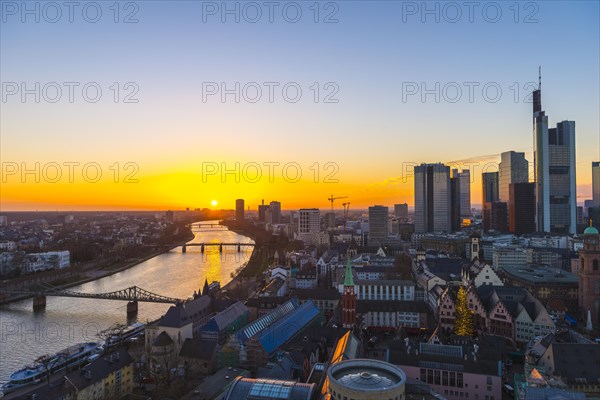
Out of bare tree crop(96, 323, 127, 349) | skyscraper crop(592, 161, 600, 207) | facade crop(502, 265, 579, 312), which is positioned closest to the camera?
bare tree crop(96, 323, 127, 349)

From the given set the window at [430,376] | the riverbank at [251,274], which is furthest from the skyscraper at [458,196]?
the window at [430,376]

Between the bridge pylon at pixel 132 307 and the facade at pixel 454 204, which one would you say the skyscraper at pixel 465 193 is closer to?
the facade at pixel 454 204

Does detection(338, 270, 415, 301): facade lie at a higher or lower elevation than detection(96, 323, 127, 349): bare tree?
higher

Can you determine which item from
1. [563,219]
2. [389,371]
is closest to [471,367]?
[389,371]

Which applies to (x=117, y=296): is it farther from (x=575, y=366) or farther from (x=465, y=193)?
(x=465, y=193)

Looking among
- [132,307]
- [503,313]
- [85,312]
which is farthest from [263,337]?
[85,312]

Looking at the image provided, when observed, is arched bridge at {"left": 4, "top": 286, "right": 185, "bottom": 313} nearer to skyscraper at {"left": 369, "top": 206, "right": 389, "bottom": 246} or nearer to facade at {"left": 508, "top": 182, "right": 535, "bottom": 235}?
skyscraper at {"left": 369, "top": 206, "right": 389, "bottom": 246}

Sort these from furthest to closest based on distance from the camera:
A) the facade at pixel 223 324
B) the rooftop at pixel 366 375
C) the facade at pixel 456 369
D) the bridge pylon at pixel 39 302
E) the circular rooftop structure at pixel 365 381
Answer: the bridge pylon at pixel 39 302
the facade at pixel 223 324
the facade at pixel 456 369
the rooftop at pixel 366 375
the circular rooftop structure at pixel 365 381

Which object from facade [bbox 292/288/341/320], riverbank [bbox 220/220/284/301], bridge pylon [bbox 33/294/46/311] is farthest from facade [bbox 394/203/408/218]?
bridge pylon [bbox 33/294/46/311]
